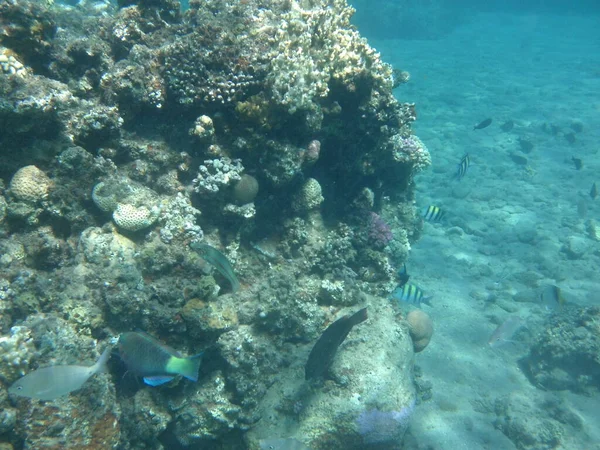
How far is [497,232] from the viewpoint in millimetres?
12367

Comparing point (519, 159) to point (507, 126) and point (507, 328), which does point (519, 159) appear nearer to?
point (507, 126)

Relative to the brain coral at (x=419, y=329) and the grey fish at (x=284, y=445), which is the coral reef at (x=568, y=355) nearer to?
the brain coral at (x=419, y=329)

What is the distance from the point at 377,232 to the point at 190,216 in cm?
360

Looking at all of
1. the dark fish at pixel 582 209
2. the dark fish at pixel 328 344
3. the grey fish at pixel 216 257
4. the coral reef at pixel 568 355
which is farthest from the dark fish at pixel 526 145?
the grey fish at pixel 216 257

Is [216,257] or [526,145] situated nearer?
[216,257]

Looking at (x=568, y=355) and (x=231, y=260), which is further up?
(x=231, y=260)

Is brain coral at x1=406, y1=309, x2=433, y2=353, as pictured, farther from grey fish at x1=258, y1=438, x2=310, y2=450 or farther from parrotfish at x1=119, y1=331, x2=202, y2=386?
parrotfish at x1=119, y1=331, x2=202, y2=386

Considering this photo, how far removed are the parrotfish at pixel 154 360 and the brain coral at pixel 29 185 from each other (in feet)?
8.08

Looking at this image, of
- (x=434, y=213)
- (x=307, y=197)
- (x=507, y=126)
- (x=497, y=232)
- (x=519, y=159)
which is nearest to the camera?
(x=307, y=197)

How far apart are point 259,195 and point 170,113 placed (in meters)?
1.89

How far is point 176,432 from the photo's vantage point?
14.9 feet

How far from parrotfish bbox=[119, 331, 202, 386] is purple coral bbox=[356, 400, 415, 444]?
A: 109 inches

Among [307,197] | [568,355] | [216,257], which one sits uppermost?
[307,197]

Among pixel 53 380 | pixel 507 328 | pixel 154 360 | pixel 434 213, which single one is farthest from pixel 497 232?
pixel 53 380
